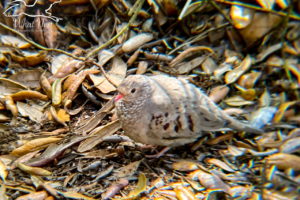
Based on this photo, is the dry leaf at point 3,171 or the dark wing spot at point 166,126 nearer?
the dry leaf at point 3,171

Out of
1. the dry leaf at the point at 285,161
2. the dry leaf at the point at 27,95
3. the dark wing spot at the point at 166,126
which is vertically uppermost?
the dry leaf at the point at 27,95

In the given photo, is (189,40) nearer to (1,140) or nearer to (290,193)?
(290,193)

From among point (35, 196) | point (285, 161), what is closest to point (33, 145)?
point (35, 196)

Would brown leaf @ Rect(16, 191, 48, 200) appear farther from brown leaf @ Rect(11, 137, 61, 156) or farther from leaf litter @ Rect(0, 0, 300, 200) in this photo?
brown leaf @ Rect(11, 137, 61, 156)

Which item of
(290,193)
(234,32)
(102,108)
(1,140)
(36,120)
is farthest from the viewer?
(234,32)

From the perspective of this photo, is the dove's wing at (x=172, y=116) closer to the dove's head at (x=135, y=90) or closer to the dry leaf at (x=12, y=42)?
the dove's head at (x=135, y=90)

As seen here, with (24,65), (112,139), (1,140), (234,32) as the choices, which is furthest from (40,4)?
(234,32)

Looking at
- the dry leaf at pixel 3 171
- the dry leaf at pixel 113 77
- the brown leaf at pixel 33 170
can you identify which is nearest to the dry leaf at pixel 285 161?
the dry leaf at pixel 113 77
